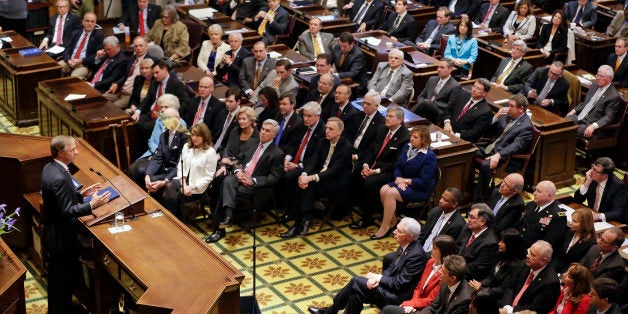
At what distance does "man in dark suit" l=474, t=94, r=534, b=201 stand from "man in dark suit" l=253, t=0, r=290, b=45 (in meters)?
4.74

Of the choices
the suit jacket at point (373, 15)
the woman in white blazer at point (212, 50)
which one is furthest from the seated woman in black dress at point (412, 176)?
the suit jacket at point (373, 15)

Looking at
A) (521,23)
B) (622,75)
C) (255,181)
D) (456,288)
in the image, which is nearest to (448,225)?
(456,288)

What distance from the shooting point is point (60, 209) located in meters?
9.48

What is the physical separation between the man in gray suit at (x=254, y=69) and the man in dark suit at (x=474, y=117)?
2.45 metres

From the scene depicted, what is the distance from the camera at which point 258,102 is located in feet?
43.2

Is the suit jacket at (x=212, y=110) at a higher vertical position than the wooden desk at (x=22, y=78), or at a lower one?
higher

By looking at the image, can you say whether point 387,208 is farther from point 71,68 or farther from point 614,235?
point 71,68

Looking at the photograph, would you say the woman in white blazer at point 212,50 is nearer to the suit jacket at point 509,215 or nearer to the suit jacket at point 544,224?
the suit jacket at point 509,215

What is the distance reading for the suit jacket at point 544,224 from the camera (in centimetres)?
1014

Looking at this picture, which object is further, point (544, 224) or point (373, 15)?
point (373, 15)

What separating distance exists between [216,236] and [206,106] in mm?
1739

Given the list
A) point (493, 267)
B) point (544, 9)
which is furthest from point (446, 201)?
point (544, 9)

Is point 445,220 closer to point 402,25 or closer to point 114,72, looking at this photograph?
point 114,72

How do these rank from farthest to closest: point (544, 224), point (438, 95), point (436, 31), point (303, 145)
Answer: point (436, 31), point (438, 95), point (303, 145), point (544, 224)
